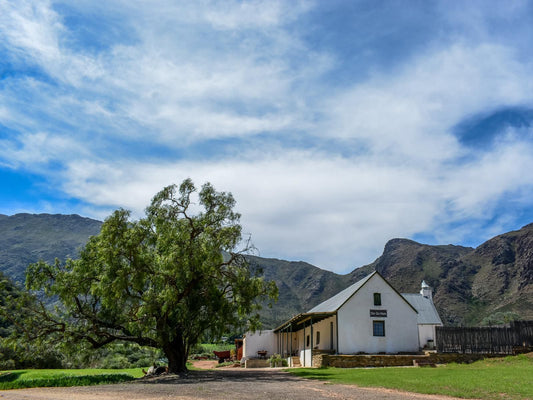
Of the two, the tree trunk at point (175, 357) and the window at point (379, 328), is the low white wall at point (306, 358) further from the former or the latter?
the tree trunk at point (175, 357)

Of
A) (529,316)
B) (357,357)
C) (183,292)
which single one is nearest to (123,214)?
(183,292)

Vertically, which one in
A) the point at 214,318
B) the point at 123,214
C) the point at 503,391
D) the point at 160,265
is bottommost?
the point at 503,391

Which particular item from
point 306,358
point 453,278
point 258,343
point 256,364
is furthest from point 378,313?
point 453,278

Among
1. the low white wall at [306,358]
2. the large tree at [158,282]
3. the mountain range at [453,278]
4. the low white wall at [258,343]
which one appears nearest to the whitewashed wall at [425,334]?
the low white wall at [306,358]

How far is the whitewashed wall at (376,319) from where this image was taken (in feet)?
107

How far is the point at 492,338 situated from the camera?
3047 centimetres

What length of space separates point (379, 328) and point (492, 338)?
24.3ft

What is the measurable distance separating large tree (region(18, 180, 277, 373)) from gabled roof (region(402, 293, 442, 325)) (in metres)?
23.7

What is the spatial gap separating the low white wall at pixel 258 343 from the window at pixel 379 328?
14046 mm

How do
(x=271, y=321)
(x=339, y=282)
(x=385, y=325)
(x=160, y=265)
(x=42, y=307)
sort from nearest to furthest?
1. (x=160, y=265)
2. (x=42, y=307)
3. (x=385, y=325)
4. (x=271, y=321)
5. (x=339, y=282)

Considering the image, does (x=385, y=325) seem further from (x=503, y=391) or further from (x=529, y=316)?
(x=529, y=316)

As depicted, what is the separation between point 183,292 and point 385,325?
17065mm

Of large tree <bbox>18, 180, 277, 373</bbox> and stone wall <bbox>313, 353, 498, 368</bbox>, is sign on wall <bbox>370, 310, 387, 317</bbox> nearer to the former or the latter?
stone wall <bbox>313, 353, 498, 368</bbox>

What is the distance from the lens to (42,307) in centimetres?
2392
